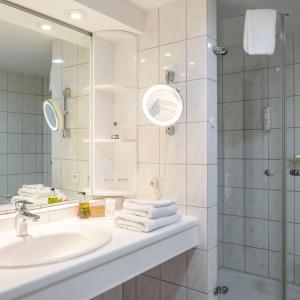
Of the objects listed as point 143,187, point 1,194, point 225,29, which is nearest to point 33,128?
point 1,194

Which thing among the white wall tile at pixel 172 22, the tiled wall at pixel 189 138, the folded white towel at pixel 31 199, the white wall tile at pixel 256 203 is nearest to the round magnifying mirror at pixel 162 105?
the tiled wall at pixel 189 138

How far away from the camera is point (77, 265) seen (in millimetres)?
1107

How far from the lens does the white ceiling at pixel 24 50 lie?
1.60 m

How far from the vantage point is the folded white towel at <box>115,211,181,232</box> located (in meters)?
1.50

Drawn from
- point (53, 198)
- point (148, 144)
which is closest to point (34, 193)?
point (53, 198)

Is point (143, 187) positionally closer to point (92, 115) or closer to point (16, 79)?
point (92, 115)

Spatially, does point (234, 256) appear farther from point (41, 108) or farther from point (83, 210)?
point (41, 108)

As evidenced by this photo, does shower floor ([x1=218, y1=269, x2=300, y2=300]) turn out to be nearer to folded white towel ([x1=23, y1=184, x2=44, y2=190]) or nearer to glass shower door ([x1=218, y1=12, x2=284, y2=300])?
glass shower door ([x1=218, y1=12, x2=284, y2=300])

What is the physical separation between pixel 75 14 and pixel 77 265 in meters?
1.34

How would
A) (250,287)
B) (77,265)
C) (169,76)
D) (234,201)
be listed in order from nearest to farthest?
1. (77,265)
2. (169,76)
3. (250,287)
4. (234,201)

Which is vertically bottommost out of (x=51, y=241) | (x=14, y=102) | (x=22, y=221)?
(x=51, y=241)

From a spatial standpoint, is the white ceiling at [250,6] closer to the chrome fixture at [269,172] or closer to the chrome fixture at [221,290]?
the chrome fixture at [269,172]

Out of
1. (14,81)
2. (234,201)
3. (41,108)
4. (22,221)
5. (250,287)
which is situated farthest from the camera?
(234,201)

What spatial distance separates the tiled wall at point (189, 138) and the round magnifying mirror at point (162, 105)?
2.5 inches
